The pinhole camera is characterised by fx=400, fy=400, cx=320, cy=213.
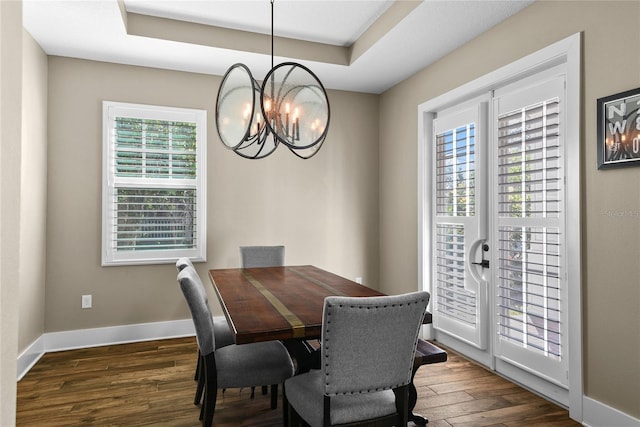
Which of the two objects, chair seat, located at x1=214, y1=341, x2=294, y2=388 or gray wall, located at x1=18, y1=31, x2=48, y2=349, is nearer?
chair seat, located at x1=214, y1=341, x2=294, y2=388

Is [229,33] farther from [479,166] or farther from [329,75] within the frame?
[479,166]

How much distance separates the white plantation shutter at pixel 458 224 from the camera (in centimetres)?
324

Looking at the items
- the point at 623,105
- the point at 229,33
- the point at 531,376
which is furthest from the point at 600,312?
the point at 229,33

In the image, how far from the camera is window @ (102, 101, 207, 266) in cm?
375

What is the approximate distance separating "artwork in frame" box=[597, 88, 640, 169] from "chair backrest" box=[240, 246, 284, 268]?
2548 mm

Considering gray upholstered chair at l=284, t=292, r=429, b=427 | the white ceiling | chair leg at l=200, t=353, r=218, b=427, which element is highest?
the white ceiling

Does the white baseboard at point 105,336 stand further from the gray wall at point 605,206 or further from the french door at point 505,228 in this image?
the gray wall at point 605,206

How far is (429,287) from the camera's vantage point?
12.6 ft

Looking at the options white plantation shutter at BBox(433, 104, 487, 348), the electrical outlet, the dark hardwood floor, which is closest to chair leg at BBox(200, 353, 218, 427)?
the dark hardwood floor

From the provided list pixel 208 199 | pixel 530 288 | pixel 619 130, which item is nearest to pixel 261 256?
pixel 208 199

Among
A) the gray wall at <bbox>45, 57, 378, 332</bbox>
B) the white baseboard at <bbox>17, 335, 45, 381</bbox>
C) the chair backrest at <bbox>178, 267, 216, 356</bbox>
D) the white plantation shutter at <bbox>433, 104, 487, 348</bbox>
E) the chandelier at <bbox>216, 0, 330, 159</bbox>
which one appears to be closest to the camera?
the chair backrest at <bbox>178, 267, 216, 356</bbox>

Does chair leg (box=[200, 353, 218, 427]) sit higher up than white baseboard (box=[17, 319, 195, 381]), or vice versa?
chair leg (box=[200, 353, 218, 427])

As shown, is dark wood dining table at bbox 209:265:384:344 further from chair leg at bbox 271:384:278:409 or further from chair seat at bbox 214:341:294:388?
chair leg at bbox 271:384:278:409

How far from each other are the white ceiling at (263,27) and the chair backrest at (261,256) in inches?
68.8
